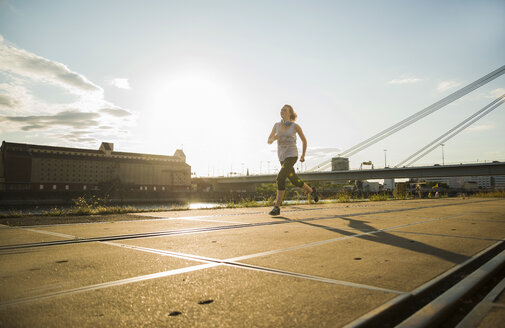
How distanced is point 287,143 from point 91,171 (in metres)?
97.9

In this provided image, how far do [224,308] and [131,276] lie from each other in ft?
2.37

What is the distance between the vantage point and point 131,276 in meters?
1.79

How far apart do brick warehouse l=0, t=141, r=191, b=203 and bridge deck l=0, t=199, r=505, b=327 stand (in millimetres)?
62845

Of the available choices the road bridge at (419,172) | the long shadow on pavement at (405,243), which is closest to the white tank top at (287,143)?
the long shadow on pavement at (405,243)

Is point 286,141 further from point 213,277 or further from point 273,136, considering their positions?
point 213,277

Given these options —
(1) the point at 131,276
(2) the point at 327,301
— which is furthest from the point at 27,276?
(2) the point at 327,301

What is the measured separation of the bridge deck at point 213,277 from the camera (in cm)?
125

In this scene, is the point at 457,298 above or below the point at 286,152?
below

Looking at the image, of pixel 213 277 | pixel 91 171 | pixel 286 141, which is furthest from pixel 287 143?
pixel 91 171

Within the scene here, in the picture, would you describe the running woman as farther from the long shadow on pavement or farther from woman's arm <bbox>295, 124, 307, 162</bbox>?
the long shadow on pavement

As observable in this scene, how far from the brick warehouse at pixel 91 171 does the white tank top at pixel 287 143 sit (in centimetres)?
5927

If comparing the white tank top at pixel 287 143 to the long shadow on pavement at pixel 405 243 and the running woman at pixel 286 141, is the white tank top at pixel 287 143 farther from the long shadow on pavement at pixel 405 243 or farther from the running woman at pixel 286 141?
the long shadow on pavement at pixel 405 243

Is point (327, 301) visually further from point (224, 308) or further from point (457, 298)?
point (457, 298)

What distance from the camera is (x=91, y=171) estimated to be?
93188 millimetres
